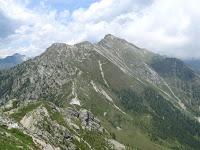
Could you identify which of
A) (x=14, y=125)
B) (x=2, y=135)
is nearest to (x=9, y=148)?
(x=2, y=135)

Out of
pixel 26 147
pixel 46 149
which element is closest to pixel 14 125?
pixel 46 149

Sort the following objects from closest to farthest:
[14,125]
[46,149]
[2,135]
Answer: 1. [2,135]
2. [46,149]
3. [14,125]

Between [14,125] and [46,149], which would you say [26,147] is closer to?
[46,149]

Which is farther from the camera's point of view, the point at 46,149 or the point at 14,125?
the point at 14,125

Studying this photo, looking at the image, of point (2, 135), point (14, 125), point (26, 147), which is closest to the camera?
point (26, 147)

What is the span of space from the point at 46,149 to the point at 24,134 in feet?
27.1

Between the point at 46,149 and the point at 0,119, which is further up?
the point at 0,119

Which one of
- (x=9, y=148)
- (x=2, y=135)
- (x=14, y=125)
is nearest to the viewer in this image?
(x=9, y=148)

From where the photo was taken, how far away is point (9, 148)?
7962 centimetres

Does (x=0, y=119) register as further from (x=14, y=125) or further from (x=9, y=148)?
(x=9, y=148)

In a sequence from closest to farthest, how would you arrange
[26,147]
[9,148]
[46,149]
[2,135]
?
[9,148] < [26,147] < [2,135] < [46,149]

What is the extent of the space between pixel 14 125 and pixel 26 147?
29332 mm

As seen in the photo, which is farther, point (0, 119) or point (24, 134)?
point (0, 119)

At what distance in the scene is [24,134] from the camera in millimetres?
106250
